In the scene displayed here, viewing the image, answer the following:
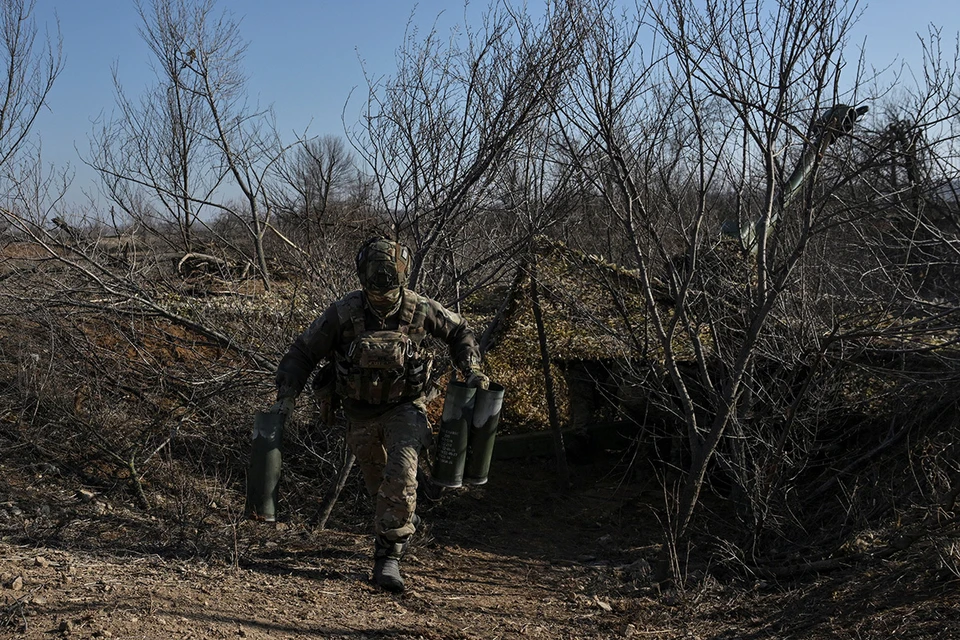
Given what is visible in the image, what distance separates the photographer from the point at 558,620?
13.8 ft

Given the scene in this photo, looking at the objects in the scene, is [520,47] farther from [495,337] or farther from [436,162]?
[495,337]

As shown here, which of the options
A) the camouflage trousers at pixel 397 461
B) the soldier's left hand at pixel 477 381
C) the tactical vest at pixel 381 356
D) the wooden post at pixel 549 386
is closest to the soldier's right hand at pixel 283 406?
the tactical vest at pixel 381 356

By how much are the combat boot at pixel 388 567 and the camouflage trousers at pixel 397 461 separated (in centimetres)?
4

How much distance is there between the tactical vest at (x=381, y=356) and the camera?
424 cm

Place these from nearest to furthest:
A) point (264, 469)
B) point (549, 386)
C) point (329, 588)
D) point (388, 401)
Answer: point (264, 469)
point (329, 588)
point (388, 401)
point (549, 386)

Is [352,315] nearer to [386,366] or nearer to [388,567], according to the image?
[386,366]

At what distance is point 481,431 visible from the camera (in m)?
4.20

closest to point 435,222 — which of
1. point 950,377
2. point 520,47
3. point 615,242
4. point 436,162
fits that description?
point 436,162

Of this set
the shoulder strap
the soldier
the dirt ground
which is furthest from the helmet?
the dirt ground

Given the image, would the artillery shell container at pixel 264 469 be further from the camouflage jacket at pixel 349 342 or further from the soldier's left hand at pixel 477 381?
the soldier's left hand at pixel 477 381

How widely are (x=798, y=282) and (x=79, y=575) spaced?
13.4ft

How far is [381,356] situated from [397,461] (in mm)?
544

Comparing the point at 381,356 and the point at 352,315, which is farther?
the point at 352,315

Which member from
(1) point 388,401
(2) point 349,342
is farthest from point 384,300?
(1) point 388,401
